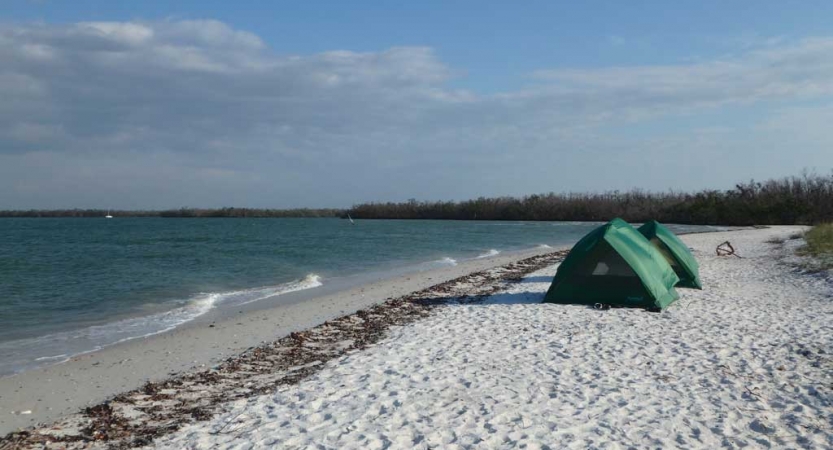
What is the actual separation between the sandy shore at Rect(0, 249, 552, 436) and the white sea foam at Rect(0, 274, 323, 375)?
524 mm

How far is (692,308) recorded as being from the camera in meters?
12.3

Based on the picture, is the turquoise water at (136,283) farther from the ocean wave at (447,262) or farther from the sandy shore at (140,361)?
the sandy shore at (140,361)

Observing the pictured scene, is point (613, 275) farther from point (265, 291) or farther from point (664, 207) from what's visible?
point (664, 207)

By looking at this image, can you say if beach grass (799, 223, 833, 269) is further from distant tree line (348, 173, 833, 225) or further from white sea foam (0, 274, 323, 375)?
distant tree line (348, 173, 833, 225)

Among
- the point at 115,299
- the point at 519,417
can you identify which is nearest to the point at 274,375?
the point at 519,417

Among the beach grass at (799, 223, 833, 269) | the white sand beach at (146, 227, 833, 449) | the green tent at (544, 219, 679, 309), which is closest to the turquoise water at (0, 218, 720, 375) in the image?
the white sand beach at (146, 227, 833, 449)

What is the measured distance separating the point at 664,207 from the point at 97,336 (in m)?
81.2

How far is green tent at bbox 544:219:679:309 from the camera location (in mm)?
12203

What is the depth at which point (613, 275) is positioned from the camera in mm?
12523

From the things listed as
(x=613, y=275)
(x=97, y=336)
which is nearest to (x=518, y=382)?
(x=613, y=275)

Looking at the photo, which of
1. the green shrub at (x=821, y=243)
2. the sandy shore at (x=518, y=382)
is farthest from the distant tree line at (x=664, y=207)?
the sandy shore at (x=518, y=382)

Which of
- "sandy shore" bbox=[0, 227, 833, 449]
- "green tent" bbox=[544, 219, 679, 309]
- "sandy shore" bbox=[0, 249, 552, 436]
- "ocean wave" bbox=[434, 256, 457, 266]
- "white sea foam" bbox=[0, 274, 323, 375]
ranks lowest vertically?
"white sea foam" bbox=[0, 274, 323, 375]

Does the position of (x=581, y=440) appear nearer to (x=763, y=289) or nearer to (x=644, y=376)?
(x=644, y=376)

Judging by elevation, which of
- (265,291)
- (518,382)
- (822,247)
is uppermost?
(822,247)
